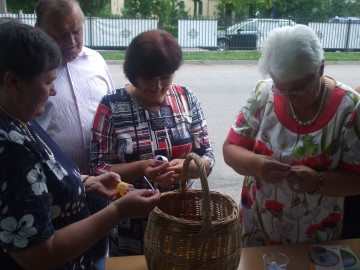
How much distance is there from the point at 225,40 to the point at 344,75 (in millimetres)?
6388

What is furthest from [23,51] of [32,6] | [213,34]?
[32,6]

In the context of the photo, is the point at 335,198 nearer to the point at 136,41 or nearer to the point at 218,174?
the point at 136,41

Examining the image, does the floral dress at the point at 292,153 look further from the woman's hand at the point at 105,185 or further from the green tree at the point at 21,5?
the green tree at the point at 21,5

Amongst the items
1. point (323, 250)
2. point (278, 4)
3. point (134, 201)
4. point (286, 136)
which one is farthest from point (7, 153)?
point (278, 4)

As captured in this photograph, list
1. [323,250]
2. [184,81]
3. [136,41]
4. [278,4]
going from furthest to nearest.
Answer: [278,4] → [184,81] → [136,41] → [323,250]

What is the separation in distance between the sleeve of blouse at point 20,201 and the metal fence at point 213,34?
43.2 ft

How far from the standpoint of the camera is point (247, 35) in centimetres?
1471

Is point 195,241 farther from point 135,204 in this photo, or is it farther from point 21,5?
point 21,5

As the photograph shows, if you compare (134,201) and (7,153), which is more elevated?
(7,153)

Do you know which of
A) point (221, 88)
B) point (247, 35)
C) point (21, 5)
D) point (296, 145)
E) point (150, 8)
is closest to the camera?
point (296, 145)

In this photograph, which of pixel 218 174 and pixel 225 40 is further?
pixel 225 40

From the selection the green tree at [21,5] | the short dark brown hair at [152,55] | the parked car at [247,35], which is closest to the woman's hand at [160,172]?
the short dark brown hair at [152,55]

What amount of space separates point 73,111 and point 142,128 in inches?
16.0

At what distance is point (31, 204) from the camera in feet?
3.21
